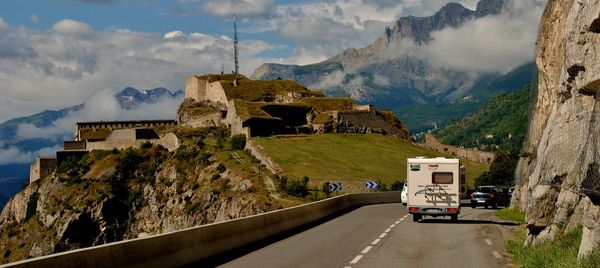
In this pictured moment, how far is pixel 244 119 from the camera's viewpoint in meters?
142

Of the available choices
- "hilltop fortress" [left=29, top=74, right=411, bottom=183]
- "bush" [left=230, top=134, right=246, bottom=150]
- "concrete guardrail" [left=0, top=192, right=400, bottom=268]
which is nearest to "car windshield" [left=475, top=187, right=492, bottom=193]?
"concrete guardrail" [left=0, top=192, right=400, bottom=268]

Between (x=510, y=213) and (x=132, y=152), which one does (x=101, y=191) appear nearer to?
(x=132, y=152)

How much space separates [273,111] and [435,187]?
386ft

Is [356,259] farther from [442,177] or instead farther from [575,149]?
[442,177]

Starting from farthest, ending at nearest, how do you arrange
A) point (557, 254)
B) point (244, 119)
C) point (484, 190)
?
point (244, 119) → point (484, 190) → point (557, 254)

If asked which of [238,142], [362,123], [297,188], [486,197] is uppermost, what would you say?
[362,123]

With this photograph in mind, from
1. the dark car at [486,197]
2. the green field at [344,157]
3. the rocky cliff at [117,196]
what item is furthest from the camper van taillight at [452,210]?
the rocky cliff at [117,196]

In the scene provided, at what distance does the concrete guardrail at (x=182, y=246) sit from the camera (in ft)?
46.3

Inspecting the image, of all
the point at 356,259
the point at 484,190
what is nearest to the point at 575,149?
the point at 356,259

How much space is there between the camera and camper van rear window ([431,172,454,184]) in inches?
1550

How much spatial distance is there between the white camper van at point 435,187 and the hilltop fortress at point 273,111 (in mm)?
98983

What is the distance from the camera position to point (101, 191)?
5428 inches

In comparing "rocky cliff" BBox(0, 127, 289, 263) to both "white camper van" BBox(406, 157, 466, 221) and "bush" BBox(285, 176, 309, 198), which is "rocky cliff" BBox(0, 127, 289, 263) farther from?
"white camper van" BBox(406, 157, 466, 221)

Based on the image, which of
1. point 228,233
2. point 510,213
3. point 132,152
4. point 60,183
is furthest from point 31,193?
point 228,233
